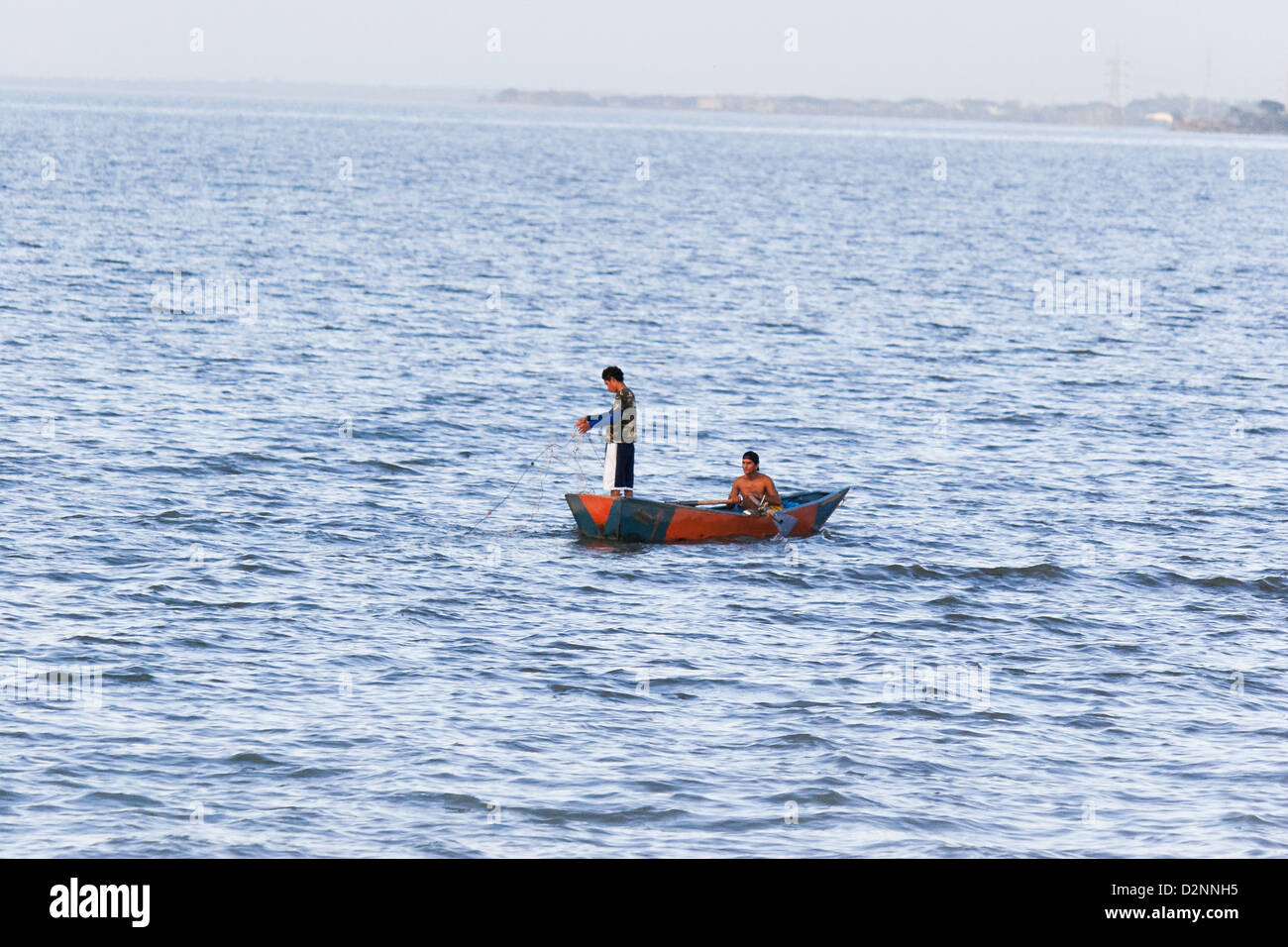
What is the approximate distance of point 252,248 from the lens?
7181 centimetres

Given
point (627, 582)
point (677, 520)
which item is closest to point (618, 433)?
Answer: point (677, 520)

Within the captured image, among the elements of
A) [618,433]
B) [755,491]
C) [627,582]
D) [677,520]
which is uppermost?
[618,433]

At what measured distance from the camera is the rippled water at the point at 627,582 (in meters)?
14.8

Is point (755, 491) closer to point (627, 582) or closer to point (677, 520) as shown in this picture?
point (677, 520)

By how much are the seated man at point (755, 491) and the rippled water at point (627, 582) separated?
29.6 inches

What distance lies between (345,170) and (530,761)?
124 meters

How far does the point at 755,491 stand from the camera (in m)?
25.7

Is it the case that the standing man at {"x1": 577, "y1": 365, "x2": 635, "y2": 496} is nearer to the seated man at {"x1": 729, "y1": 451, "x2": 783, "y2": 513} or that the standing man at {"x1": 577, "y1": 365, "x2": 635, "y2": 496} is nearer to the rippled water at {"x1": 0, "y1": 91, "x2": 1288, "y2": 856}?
the rippled water at {"x1": 0, "y1": 91, "x2": 1288, "y2": 856}

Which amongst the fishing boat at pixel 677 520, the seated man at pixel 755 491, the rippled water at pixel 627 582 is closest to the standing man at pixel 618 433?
the fishing boat at pixel 677 520

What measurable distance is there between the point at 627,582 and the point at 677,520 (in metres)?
2.34

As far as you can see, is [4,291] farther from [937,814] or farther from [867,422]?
[937,814]
